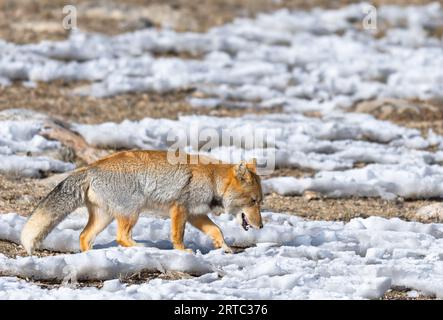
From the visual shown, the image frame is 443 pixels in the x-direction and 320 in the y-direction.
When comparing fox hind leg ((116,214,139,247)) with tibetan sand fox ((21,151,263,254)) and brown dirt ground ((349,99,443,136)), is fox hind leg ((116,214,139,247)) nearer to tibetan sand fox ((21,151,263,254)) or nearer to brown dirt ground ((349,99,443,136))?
tibetan sand fox ((21,151,263,254))

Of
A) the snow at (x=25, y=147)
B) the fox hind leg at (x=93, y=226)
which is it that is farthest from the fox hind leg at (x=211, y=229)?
the snow at (x=25, y=147)

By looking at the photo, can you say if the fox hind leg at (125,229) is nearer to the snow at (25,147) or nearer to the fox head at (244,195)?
the fox head at (244,195)

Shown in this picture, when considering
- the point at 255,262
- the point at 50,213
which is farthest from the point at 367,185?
the point at 50,213

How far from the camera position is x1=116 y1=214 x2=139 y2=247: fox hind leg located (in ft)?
33.2

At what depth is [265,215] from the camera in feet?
40.1

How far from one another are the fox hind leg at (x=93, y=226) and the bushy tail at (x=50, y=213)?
26 cm

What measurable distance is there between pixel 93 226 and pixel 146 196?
68cm

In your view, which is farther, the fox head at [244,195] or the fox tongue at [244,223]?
the fox tongue at [244,223]

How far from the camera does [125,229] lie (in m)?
10.1

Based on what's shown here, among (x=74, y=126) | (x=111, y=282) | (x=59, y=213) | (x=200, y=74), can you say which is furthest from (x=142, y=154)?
(x=200, y=74)

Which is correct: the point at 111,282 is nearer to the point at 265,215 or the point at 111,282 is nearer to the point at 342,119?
the point at 265,215

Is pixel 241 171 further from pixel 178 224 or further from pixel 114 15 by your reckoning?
pixel 114 15

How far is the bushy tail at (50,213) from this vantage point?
9.62m

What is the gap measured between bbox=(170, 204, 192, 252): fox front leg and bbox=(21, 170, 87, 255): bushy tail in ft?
3.57
